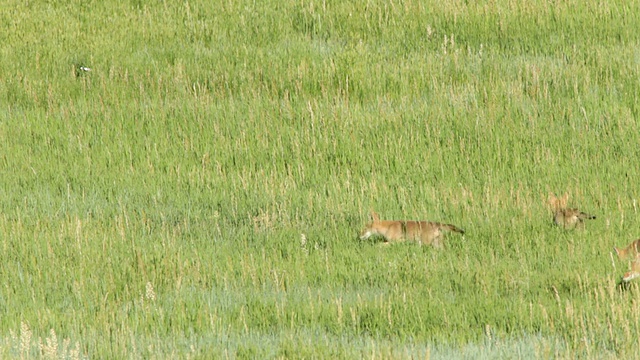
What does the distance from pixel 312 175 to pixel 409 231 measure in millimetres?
2620

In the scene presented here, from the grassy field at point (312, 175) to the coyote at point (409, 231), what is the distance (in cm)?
13

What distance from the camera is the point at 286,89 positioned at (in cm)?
1405

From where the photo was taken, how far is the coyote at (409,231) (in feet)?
28.9

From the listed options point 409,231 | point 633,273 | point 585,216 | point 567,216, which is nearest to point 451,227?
point 409,231

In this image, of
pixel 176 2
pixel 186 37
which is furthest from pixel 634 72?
pixel 176 2

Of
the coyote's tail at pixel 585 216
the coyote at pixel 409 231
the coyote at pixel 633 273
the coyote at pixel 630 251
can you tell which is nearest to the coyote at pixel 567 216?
the coyote's tail at pixel 585 216

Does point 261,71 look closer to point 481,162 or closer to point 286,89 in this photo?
point 286,89

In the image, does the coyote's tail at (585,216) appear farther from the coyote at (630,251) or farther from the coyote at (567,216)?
the coyote at (630,251)

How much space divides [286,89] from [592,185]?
16.0 ft

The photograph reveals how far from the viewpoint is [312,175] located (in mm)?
11406

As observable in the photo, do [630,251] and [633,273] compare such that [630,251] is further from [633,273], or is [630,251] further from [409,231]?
[409,231]

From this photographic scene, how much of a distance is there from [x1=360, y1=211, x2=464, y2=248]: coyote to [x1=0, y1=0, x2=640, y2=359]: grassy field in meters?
0.13

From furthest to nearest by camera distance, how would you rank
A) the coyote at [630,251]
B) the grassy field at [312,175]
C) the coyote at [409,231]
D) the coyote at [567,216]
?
the coyote at [567,216], the coyote at [409,231], the coyote at [630,251], the grassy field at [312,175]

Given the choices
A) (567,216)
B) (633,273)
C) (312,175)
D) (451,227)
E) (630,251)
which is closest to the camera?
(633,273)
